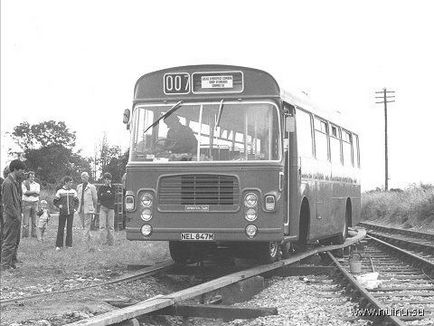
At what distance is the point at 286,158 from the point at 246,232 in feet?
4.94

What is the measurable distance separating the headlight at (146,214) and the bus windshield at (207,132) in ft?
2.47

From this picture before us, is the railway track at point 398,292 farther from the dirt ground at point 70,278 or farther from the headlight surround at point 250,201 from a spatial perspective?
the dirt ground at point 70,278

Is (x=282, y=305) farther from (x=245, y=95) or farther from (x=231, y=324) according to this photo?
(x=245, y=95)

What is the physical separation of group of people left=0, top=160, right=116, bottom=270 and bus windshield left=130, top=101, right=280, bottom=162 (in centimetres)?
264

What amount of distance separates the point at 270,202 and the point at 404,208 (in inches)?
1096

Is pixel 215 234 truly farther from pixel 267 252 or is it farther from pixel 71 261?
pixel 71 261

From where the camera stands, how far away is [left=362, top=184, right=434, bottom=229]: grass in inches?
1283

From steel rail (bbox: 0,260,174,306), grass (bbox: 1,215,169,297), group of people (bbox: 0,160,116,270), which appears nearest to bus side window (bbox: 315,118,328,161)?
steel rail (bbox: 0,260,174,306)

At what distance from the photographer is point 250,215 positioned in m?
10.6

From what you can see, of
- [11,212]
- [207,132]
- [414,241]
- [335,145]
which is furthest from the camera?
[414,241]

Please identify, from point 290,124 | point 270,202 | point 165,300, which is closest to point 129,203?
point 270,202

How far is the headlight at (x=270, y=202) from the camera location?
10602 mm

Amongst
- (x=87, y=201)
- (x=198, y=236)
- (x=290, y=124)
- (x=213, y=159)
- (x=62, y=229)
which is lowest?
(x=62, y=229)

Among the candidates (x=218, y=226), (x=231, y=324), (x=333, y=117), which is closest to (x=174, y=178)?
(x=218, y=226)
